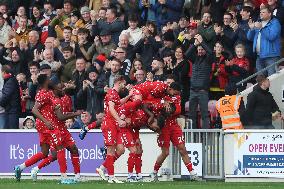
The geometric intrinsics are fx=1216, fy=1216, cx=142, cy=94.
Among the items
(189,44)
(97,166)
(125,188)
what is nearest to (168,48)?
(189,44)

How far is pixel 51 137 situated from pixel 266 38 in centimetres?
579

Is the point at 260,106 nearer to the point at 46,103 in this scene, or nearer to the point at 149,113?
the point at 149,113

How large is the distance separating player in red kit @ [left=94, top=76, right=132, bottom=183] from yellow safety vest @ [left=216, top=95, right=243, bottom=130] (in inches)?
97.9

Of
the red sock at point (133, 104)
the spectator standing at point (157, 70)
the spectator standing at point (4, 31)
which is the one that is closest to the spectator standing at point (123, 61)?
the spectator standing at point (157, 70)

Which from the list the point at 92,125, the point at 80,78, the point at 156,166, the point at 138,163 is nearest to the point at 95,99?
the point at 80,78

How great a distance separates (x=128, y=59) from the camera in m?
→ 29.4

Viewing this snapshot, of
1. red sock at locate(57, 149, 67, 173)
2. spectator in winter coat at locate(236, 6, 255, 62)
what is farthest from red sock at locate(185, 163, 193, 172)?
spectator in winter coat at locate(236, 6, 255, 62)

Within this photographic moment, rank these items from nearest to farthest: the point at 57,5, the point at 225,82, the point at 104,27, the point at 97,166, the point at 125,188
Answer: the point at 125,188 → the point at 97,166 → the point at 225,82 → the point at 104,27 → the point at 57,5

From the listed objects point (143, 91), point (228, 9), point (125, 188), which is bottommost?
point (125, 188)

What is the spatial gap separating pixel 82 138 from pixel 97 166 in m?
0.84

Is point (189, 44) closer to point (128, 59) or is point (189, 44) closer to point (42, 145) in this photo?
point (128, 59)

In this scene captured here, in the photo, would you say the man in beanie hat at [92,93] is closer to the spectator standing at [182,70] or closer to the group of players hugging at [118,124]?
the spectator standing at [182,70]

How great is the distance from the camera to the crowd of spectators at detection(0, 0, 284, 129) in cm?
2811

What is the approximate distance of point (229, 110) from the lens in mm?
26703
